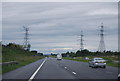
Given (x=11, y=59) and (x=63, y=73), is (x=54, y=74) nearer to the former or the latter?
(x=63, y=73)

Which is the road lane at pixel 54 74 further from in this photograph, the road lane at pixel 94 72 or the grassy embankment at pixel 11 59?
the grassy embankment at pixel 11 59

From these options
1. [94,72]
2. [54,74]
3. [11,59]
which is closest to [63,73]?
[54,74]

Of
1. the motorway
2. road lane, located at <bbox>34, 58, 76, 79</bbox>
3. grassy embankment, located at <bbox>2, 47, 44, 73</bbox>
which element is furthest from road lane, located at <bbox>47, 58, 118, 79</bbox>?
grassy embankment, located at <bbox>2, 47, 44, 73</bbox>

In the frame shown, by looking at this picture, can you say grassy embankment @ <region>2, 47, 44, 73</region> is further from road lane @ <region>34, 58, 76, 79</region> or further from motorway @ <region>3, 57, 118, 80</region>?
road lane @ <region>34, 58, 76, 79</region>

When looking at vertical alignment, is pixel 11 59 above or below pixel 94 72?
above

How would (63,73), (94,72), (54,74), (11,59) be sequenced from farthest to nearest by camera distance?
(11,59) → (94,72) → (63,73) → (54,74)

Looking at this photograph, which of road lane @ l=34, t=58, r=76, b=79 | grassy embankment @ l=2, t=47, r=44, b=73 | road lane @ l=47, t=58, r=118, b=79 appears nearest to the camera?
road lane @ l=34, t=58, r=76, b=79

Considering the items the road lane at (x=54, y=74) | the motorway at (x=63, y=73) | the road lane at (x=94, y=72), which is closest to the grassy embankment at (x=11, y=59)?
the motorway at (x=63, y=73)

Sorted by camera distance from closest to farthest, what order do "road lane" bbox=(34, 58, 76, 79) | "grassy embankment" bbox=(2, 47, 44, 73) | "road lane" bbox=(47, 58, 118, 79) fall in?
"road lane" bbox=(34, 58, 76, 79) → "road lane" bbox=(47, 58, 118, 79) → "grassy embankment" bbox=(2, 47, 44, 73)

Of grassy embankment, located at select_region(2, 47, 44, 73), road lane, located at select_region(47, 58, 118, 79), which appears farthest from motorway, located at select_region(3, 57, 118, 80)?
grassy embankment, located at select_region(2, 47, 44, 73)

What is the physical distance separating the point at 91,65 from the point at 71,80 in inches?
917

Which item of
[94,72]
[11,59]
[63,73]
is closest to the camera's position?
[63,73]

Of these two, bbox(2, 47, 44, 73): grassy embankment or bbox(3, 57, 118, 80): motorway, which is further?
bbox(2, 47, 44, 73): grassy embankment

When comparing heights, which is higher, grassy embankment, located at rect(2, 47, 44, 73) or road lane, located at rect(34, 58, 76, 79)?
grassy embankment, located at rect(2, 47, 44, 73)
